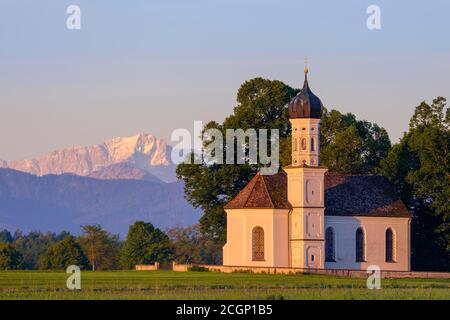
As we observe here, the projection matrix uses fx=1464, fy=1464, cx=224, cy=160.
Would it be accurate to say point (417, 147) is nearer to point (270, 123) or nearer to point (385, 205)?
point (385, 205)

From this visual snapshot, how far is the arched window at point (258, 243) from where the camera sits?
112250 mm

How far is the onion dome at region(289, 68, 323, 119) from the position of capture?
368 feet

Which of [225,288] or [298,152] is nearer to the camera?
[225,288]

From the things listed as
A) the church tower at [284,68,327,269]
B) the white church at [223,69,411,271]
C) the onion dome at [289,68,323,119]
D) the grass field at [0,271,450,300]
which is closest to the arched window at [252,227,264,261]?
the white church at [223,69,411,271]

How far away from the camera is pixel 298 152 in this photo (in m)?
112

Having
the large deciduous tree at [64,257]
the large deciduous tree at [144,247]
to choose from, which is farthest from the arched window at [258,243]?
the large deciduous tree at [64,257]

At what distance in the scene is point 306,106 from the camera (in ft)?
369

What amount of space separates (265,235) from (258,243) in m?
0.91

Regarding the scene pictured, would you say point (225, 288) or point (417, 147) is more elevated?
point (417, 147)

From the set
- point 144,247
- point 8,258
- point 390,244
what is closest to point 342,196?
point 390,244
